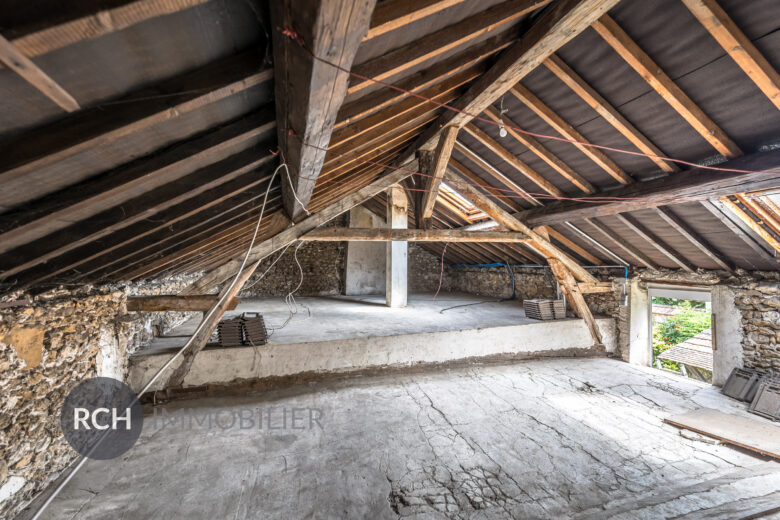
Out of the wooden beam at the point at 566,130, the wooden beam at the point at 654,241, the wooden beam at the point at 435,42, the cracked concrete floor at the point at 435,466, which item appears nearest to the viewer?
the wooden beam at the point at 435,42

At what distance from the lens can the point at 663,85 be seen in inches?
102

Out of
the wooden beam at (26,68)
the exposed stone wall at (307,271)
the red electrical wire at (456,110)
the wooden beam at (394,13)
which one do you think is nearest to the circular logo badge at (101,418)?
the wooden beam at (26,68)

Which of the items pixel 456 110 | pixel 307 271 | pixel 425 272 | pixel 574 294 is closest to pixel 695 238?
pixel 574 294

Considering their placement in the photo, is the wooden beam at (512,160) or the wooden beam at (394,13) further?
the wooden beam at (512,160)

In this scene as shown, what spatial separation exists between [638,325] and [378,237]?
5.08m

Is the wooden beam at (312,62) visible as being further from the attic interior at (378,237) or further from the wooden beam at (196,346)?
the wooden beam at (196,346)

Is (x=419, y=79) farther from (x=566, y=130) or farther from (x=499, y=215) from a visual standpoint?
(x=499, y=215)

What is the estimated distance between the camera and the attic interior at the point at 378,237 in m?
1.04

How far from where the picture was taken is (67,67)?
2.68ft

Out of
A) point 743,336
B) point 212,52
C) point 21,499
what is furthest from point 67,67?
point 743,336

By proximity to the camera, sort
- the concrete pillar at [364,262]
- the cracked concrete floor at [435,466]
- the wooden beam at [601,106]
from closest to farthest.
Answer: the cracked concrete floor at [435,466] → the wooden beam at [601,106] → the concrete pillar at [364,262]

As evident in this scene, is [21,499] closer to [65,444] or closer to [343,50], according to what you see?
[65,444]

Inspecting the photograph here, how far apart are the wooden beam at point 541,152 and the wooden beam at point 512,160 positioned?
33cm

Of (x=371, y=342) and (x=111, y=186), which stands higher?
(x=111, y=186)
